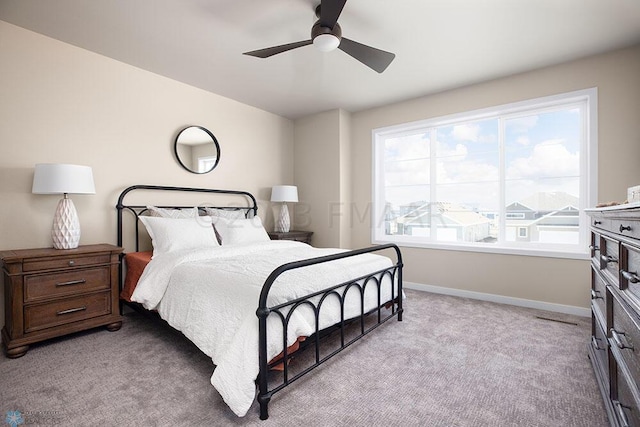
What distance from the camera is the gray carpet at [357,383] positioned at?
5.00ft

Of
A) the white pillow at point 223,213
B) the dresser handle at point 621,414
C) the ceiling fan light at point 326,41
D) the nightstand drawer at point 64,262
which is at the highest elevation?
the ceiling fan light at point 326,41

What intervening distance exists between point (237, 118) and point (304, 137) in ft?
3.69

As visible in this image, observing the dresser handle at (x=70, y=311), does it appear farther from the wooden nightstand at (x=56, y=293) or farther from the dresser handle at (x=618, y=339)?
the dresser handle at (x=618, y=339)

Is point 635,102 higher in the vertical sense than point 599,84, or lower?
lower

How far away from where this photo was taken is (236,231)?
3.25m

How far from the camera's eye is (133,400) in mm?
1653

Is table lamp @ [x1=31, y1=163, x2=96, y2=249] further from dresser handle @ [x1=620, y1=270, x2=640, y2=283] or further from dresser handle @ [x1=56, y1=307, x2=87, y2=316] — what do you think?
dresser handle @ [x1=620, y1=270, x2=640, y2=283]

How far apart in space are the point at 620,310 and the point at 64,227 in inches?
140

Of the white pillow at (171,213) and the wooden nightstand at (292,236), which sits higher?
the white pillow at (171,213)

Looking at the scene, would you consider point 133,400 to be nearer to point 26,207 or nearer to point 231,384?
point 231,384

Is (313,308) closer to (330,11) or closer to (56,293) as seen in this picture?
(330,11)

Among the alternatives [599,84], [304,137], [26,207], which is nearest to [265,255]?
[26,207]
